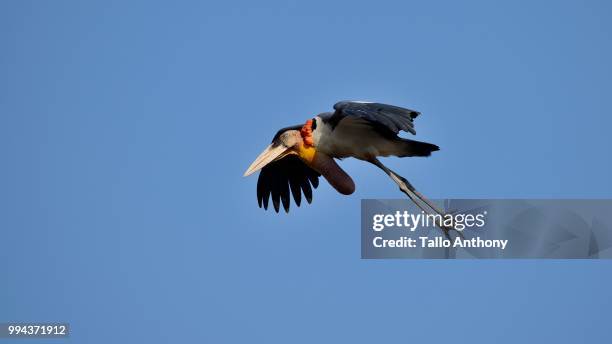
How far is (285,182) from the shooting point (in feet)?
72.0

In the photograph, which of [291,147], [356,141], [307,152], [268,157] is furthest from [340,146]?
[268,157]

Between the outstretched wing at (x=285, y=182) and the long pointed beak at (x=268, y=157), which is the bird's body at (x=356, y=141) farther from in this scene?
the outstretched wing at (x=285, y=182)

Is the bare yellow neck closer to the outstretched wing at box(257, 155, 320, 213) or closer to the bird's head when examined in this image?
the bird's head

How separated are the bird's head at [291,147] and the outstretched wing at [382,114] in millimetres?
687

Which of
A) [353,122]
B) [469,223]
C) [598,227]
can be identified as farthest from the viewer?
[598,227]

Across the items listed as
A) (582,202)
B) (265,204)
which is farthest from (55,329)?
(582,202)

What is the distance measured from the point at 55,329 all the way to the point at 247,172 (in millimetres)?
5924

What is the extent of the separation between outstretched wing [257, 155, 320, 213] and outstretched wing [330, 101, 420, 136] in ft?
9.75

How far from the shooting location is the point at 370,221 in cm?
2175

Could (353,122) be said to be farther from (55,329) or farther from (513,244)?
(55,329)

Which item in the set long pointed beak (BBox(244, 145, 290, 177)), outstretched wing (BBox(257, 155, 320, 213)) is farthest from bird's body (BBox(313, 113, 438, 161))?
outstretched wing (BBox(257, 155, 320, 213))

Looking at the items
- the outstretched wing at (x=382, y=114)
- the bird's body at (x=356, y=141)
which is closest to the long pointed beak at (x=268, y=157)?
the bird's body at (x=356, y=141)

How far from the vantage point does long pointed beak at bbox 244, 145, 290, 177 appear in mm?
19719

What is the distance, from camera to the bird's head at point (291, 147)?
19.5 metres
